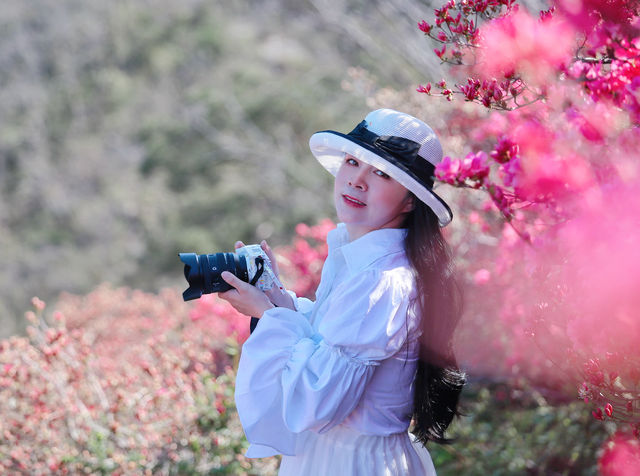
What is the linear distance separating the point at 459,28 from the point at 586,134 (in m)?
0.44

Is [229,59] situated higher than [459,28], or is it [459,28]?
[229,59]

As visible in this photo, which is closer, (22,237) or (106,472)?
(106,472)

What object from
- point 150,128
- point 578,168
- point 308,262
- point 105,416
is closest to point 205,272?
point 578,168

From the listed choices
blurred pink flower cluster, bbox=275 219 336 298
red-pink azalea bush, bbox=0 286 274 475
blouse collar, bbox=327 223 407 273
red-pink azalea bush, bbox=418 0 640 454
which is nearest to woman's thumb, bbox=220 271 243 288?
blouse collar, bbox=327 223 407 273

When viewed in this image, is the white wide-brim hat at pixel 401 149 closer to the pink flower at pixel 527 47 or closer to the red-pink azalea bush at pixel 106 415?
the pink flower at pixel 527 47

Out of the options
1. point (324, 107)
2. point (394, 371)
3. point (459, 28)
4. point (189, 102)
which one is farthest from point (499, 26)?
point (189, 102)

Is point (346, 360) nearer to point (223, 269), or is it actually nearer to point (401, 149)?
point (223, 269)

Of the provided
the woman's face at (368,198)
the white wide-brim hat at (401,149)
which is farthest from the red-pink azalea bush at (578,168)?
the woman's face at (368,198)

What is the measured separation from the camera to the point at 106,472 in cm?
284

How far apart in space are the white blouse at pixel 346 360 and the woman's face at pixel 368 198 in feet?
0.17

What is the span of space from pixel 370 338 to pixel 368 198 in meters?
0.38

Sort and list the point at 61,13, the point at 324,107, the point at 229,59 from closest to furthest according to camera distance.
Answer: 1. the point at 324,107
2. the point at 229,59
3. the point at 61,13

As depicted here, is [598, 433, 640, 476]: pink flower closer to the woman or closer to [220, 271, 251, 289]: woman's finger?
the woman

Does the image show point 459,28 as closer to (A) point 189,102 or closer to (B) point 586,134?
(B) point 586,134
